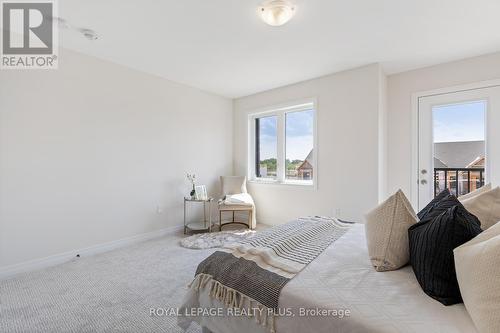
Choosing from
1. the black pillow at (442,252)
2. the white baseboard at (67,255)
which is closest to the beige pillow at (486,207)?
the black pillow at (442,252)

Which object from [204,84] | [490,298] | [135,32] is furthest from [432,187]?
[135,32]

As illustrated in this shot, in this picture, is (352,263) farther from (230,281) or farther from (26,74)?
(26,74)

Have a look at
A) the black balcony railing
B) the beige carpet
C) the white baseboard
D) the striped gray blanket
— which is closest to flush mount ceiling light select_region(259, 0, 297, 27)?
the striped gray blanket

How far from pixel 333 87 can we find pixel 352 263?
285 cm

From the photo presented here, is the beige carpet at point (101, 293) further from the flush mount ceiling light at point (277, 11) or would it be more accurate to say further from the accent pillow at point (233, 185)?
the flush mount ceiling light at point (277, 11)

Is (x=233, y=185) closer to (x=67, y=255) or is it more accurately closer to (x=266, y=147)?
(x=266, y=147)

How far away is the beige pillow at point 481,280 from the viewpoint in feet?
2.55

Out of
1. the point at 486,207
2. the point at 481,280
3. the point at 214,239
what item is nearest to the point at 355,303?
the point at 481,280

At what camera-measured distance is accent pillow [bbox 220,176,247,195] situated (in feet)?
14.4

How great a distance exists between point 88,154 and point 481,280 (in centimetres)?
355

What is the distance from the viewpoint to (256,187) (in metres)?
4.55

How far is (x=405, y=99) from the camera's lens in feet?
11.2

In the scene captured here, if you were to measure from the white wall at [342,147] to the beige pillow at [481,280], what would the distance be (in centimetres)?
239

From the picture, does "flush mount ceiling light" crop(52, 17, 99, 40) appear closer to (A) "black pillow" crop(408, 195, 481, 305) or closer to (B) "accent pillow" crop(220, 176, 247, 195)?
(B) "accent pillow" crop(220, 176, 247, 195)
